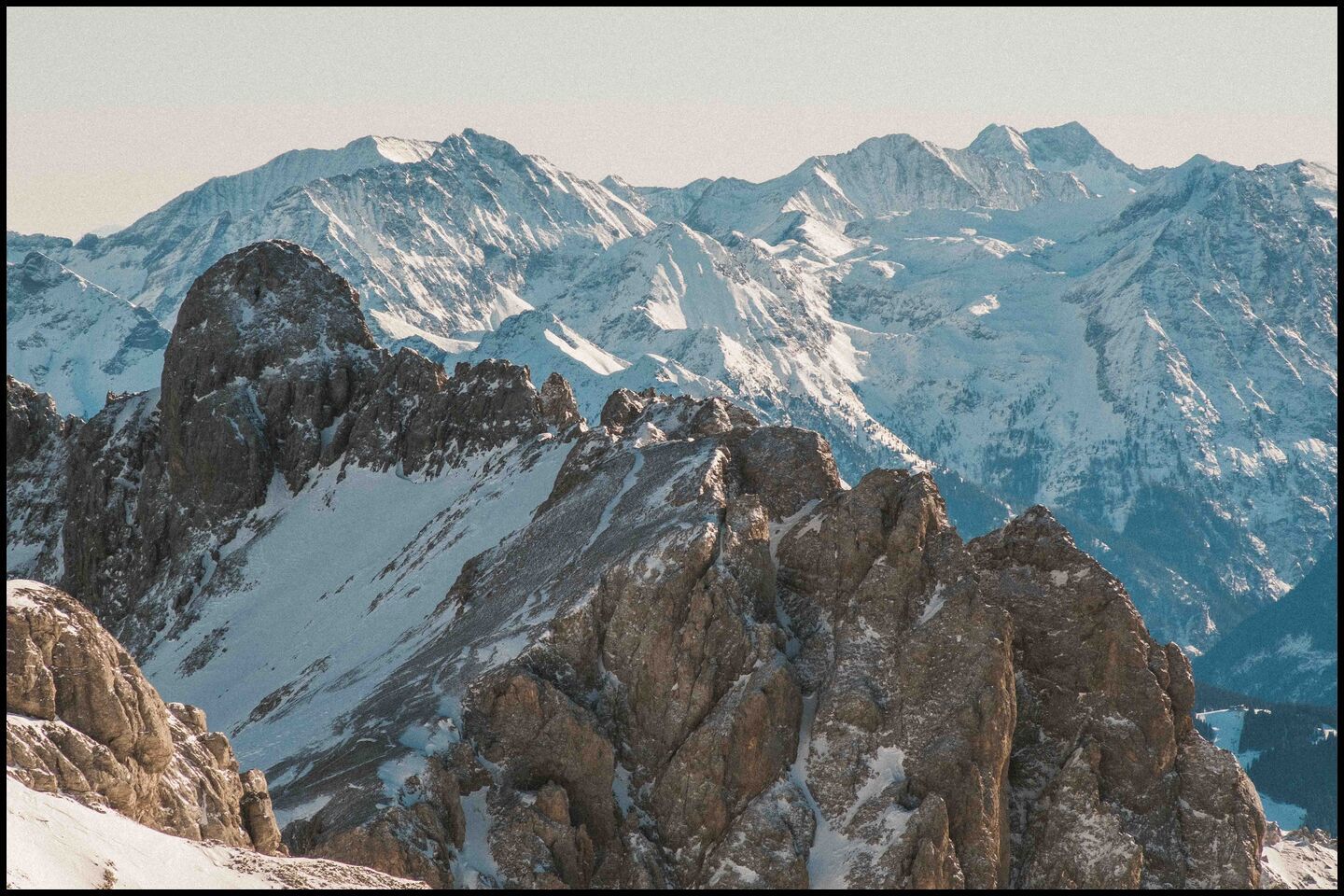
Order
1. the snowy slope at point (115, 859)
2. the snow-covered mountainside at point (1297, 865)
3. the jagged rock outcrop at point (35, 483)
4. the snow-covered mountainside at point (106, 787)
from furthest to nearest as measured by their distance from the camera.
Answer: the jagged rock outcrop at point (35, 483), the snow-covered mountainside at point (1297, 865), the snow-covered mountainside at point (106, 787), the snowy slope at point (115, 859)

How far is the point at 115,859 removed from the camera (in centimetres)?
5703

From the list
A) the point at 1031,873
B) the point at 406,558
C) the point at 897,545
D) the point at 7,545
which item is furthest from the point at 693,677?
the point at 7,545

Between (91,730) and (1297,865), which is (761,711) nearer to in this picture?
(91,730)

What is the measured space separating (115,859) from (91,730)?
10.7 metres

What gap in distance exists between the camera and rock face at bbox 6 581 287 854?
62.7 metres

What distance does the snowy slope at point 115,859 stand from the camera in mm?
54281

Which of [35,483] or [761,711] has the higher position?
[35,483]

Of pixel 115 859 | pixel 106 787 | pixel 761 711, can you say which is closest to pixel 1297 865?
pixel 761 711

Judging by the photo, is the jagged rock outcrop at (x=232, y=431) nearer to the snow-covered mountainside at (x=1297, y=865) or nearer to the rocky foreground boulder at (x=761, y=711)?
the rocky foreground boulder at (x=761, y=711)

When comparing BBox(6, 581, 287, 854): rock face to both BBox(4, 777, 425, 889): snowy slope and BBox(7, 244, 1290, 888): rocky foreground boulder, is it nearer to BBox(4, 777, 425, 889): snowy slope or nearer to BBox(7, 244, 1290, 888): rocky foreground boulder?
BBox(7, 244, 1290, 888): rocky foreground boulder

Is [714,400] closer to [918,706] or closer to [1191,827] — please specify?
[918,706]

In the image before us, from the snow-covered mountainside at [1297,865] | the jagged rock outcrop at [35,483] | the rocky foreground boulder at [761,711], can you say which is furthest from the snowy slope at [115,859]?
the jagged rock outcrop at [35,483]

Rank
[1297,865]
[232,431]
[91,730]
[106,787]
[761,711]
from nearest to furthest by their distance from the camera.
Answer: [106,787] < [91,730] < [761,711] < [1297,865] < [232,431]

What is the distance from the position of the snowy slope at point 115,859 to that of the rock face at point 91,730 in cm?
256
